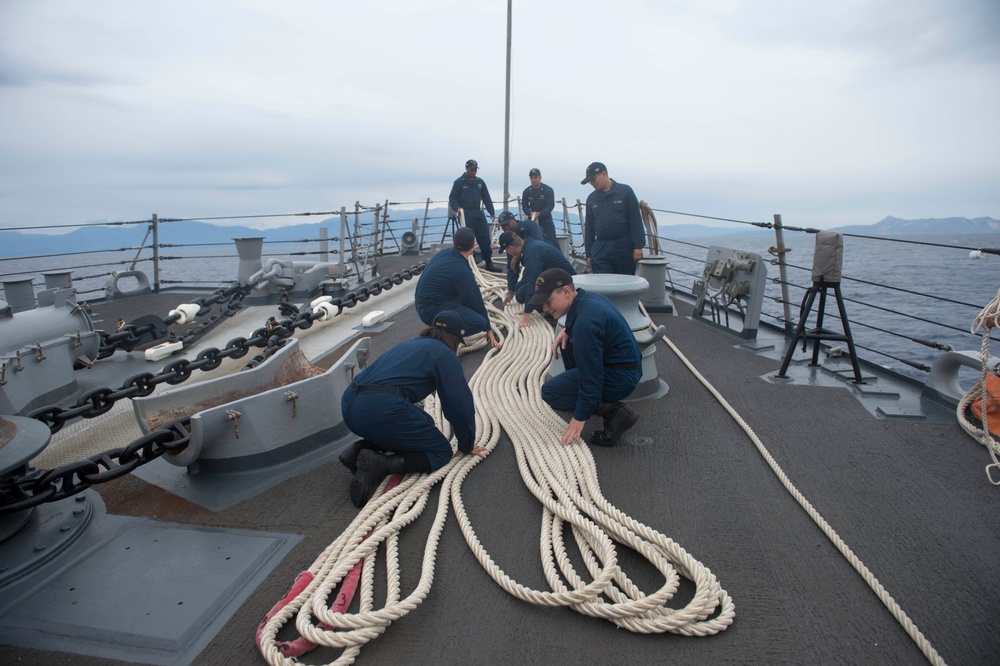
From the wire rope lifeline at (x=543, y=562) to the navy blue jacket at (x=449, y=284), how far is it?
1773mm

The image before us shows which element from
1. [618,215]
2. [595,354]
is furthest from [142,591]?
[618,215]

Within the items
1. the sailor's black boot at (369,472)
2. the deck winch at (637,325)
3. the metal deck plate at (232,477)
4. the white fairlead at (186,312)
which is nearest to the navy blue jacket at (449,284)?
the deck winch at (637,325)

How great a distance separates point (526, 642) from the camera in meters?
1.97

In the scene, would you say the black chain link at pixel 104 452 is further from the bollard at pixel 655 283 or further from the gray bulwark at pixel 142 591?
the bollard at pixel 655 283

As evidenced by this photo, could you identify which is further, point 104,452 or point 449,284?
point 449,284

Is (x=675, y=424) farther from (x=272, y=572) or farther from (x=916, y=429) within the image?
(x=272, y=572)

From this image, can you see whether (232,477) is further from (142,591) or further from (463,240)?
(463,240)

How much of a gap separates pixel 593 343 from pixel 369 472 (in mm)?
1339

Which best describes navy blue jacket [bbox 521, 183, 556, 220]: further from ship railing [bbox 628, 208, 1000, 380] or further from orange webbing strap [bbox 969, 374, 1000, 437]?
orange webbing strap [bbox 969, 374, 1000, 437]

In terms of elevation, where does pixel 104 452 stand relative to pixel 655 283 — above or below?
below

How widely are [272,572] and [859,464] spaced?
2865mm

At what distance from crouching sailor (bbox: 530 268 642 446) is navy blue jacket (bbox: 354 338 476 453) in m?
0.60

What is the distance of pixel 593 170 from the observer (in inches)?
221

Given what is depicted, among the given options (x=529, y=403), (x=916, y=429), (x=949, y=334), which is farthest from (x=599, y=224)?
(x=949, y=334)
